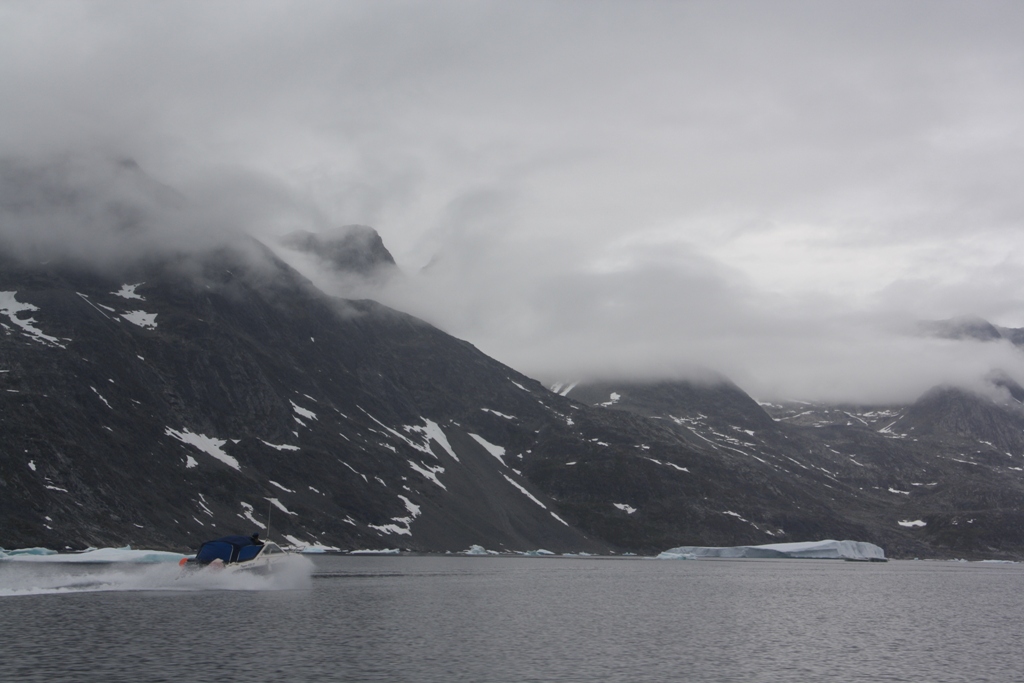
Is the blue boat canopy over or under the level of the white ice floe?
over

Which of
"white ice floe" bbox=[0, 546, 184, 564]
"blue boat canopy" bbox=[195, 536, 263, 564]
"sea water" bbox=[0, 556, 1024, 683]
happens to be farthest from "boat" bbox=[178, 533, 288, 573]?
"white ice floe" bbox=[0, 546, 184, 564]

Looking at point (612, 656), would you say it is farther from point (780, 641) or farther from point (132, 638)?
point (132, 638)

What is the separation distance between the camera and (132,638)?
5559 cm

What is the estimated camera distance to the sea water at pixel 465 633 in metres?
49.3

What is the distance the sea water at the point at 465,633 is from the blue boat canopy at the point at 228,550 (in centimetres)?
315

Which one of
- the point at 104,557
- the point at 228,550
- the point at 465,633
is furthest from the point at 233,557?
the point at 104,557

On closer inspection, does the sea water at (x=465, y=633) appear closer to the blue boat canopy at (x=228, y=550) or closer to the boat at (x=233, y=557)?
the boat at (x=233, y=557)

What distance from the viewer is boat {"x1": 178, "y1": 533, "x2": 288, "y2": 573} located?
9775cm

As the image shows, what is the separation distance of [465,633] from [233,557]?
44458mm

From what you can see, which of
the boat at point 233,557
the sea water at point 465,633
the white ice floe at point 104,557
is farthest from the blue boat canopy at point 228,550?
the white ice floe at point 104,557

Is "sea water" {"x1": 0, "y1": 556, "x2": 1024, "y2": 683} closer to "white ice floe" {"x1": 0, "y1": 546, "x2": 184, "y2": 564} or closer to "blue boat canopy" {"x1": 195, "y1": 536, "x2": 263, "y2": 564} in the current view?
"blue boat canopy" {"x1": 195, "y1": 536, "x2": 263, "y2": 564}

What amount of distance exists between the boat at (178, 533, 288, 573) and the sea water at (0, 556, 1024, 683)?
85.5 inches

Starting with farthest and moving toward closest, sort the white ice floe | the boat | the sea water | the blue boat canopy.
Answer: the white ice floe → the blue boat canopy → the boat → the sea water

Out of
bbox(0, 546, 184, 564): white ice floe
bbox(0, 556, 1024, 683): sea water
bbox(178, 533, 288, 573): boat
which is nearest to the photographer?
bbox(0, 556, 1024, 683): sea water
